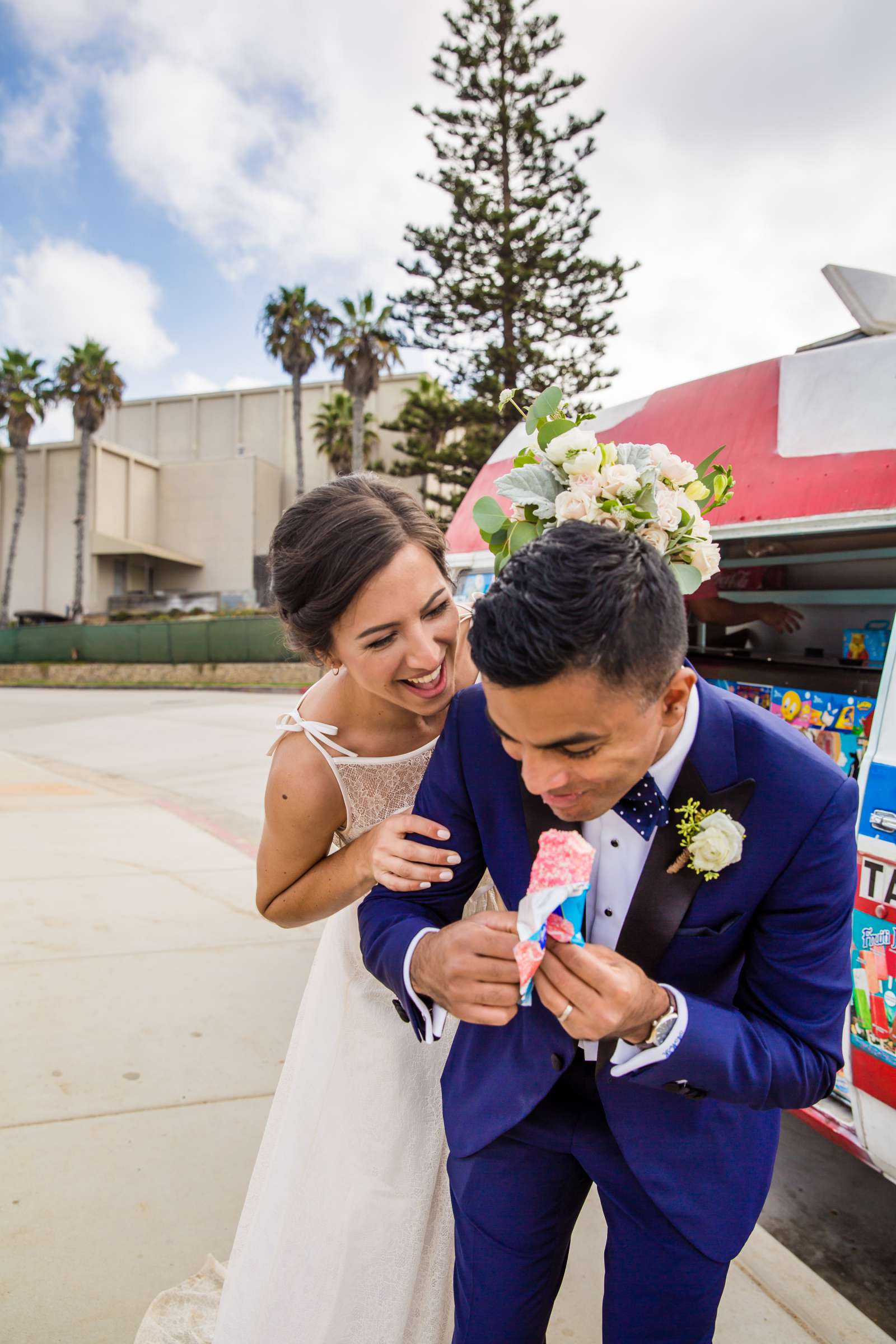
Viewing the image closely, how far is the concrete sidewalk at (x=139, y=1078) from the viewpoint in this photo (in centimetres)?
234

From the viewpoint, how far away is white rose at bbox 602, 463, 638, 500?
134 centimetres

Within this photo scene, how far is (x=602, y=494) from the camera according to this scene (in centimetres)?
134

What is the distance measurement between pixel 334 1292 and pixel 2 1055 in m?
2.22

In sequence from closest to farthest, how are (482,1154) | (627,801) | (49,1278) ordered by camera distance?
(627,801) < (482,1154) < (49,1278)

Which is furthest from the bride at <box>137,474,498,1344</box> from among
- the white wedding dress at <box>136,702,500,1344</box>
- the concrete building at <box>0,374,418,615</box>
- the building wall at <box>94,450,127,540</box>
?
the building wall at <box>94,450,127,540</box>

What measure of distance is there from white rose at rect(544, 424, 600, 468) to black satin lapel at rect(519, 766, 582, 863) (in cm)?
52

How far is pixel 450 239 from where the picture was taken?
66.7ft

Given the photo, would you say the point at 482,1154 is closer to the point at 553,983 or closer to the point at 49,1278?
the point at 553,983

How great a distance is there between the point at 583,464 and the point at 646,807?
0.54m

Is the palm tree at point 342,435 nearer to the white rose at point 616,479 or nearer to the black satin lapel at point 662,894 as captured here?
the white rose at point 616,479

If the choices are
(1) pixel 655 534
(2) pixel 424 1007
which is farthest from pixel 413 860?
(1) pixel 655 534

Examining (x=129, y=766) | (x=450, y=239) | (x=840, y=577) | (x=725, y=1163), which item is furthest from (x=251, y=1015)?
(x=450, y=239)

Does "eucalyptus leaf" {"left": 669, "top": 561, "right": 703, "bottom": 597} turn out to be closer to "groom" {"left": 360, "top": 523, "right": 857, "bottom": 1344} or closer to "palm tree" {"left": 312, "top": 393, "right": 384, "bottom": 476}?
"groom" {"left": 360, "top": 523, "right": 857, "bottom": 1344}

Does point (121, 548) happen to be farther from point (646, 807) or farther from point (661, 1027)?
point (661, 1027)
